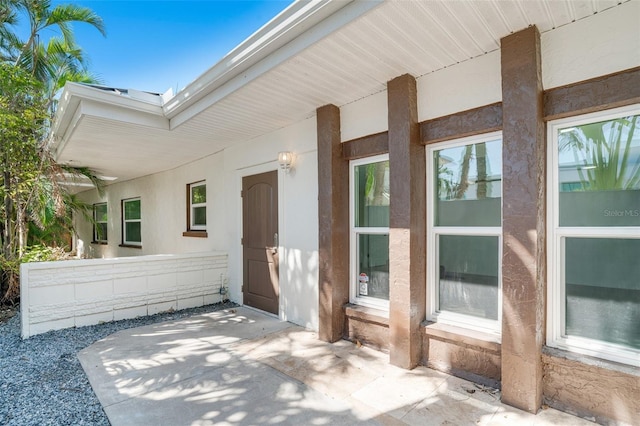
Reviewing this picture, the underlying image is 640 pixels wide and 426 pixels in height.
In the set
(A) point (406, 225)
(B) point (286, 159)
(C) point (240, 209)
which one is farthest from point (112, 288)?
(A) point (406, 225)

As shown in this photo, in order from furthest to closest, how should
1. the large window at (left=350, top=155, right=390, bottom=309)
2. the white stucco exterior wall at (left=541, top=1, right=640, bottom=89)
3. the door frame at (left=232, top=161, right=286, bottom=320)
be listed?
1. the door frame at (left=232, top=161, right=286, bottom=320)
2. the large window at (left=350, top=155, right=390, bottom=309)
3. the white stucco exterior wall at (left=541, top=1, right=640, bottom=89)

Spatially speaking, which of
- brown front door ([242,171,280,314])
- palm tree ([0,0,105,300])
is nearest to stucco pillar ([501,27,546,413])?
brown front door ([242,171,280,314])

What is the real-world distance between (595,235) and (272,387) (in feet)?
8.63

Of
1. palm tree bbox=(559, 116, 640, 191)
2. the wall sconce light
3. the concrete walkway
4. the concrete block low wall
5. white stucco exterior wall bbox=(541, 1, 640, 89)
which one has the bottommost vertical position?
the concrete walkway

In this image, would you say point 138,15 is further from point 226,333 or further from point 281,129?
point 226,333

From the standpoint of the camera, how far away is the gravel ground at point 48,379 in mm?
2209

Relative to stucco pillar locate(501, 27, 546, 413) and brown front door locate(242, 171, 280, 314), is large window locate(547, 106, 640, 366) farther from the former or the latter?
brown front door locate(242, 171, 280, 314)

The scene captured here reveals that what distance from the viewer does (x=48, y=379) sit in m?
2.74

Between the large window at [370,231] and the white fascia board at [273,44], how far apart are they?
56.2 inches

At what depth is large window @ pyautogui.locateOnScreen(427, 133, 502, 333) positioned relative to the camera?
8.80 ft

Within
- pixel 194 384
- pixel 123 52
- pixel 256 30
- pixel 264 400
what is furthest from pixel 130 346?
pixel 123 52

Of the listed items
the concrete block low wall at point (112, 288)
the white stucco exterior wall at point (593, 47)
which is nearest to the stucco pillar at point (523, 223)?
the white stucco exterior wall at point (593, 47)

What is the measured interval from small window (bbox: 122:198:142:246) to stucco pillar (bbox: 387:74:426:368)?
7877 mm

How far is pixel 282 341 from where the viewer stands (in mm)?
3596
